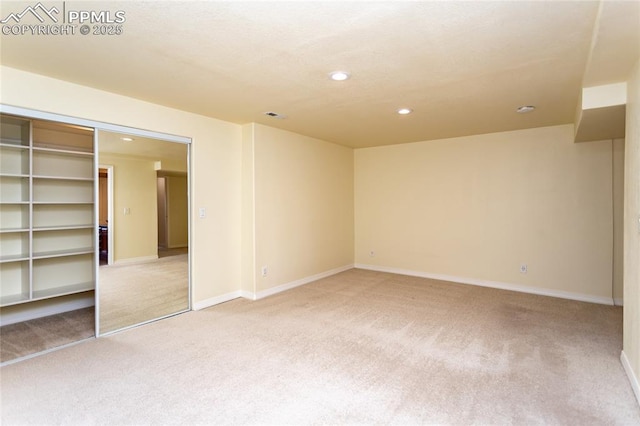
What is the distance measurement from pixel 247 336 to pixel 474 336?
2.17 m

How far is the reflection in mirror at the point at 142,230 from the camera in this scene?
3.49 meters

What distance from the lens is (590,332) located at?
3.26 meters

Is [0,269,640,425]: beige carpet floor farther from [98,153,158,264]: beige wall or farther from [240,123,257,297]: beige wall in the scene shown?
[98,153,158,264]: beige wall

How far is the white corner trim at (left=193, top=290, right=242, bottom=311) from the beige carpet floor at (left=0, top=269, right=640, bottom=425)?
13cm

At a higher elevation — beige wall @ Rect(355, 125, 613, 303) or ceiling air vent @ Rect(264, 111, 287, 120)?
ceiling air vent @ Rect(264, 111, 287, 120)

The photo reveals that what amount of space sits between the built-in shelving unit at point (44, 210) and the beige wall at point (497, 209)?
14.4ft

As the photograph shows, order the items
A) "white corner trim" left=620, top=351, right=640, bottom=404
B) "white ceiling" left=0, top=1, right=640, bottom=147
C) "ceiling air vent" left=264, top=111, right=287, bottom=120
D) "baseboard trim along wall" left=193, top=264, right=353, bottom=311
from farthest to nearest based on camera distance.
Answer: "baseboard trim along wall" left=193, top=264, right=353, bottom=311
"ceiling air vent" left=264, top=111, right=287, bottom=120
"white corner trim" left=620, top=351, right=640, bottom=404
"white ceiling" left=0, top=1, right=640, bottom=147

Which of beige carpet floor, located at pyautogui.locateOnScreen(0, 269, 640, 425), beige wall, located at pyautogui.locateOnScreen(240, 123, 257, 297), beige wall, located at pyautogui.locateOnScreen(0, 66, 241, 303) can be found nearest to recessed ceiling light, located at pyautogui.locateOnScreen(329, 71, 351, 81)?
beige wall, located at pyautogui.locateOnScreen(240, 123, 257, 297)

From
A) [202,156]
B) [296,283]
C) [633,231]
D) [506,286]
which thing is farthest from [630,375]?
[202,156]

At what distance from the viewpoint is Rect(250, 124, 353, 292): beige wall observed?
4500 mm

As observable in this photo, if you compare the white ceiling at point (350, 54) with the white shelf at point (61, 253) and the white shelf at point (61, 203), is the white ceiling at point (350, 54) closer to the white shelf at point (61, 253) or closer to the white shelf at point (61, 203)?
the white shelf at point (61, 203)

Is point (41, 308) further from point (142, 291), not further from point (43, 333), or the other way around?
point (142, 291)

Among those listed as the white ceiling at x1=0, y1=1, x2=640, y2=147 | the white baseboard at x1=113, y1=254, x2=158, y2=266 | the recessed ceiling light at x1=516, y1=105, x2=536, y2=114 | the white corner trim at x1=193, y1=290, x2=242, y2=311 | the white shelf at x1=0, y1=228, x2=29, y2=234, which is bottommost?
the white corner trim at x1=193, y1=290, x2=242, y2=311

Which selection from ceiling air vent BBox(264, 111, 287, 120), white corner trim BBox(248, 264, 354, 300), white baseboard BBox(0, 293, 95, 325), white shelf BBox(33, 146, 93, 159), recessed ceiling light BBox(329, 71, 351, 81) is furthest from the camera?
white corner trim BBox(248, 264, 354, 300)
